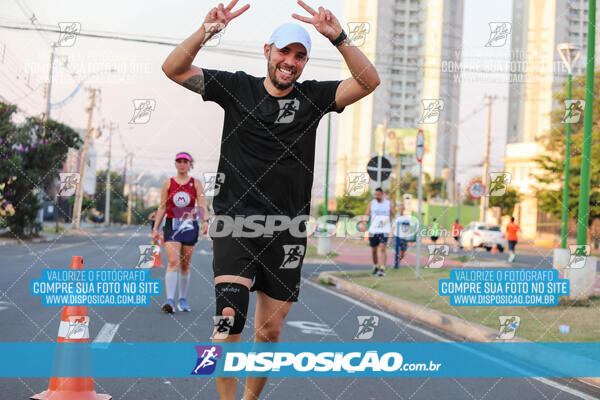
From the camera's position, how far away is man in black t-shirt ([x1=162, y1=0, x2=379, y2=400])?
3.25m

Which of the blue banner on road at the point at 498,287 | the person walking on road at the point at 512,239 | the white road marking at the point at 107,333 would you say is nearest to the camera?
the white road marking at the point at 107,333

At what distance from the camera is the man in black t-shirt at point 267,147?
3.25 metres

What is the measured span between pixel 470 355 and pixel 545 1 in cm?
9569

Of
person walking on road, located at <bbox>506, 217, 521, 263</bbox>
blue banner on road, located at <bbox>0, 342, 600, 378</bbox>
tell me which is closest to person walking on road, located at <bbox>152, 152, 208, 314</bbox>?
blue banner on road, located at <bbox>0, 342, 600, 378</bbox>

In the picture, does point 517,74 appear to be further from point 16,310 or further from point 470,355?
point 16,310

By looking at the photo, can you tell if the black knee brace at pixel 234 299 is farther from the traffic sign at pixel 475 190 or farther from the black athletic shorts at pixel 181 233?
the traffic sign at pixel 475 190

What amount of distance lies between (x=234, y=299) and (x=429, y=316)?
5.55 metres

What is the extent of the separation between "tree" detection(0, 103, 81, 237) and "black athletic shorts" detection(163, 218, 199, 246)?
15655 mm

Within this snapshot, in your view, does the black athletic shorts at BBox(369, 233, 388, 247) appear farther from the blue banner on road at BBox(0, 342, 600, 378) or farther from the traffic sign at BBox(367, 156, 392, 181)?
the blue banner on road at BBox(0, 342, 600, 378)

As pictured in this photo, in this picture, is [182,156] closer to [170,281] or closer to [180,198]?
[180,198]

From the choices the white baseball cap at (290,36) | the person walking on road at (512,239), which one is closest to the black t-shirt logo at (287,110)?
the white baseball cap at (290,36)

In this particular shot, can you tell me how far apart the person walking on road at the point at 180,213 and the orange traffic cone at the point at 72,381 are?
2.82 meters

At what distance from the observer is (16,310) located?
7.54 meters

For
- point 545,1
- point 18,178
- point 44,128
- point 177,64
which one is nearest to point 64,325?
point 177,64
